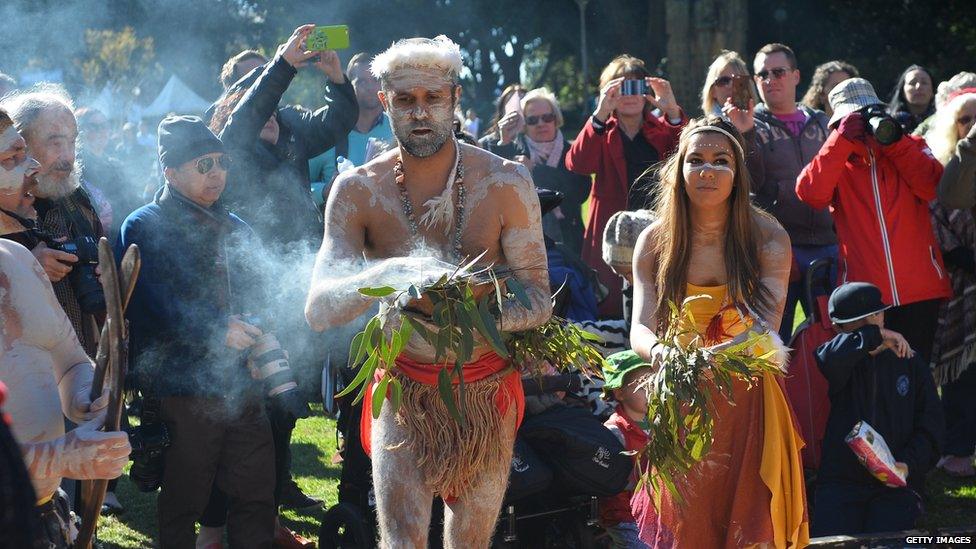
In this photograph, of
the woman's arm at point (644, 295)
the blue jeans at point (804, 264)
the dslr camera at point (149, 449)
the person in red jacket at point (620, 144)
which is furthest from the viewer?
the person in red jacket at point (620, 144)

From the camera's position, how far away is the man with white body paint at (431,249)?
3.66 m

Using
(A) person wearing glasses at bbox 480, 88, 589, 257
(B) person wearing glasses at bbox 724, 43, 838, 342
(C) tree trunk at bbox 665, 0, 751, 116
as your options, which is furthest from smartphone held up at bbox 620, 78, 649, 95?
(C) tree trunk at bbox 665, 0, 751, 116

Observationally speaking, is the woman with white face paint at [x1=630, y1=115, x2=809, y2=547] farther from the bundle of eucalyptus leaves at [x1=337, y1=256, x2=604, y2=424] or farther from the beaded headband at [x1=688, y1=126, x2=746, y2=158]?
Answer: the bundle of eucalyptus leaves at [x1=337, y1=256, x2=604, y2=424]

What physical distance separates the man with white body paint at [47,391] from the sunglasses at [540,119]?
5193 millimetres

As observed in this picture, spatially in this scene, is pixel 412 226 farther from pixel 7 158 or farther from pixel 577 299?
pixel 577 299

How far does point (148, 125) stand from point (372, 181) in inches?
629

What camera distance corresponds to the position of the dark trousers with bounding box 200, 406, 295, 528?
519 centimetres

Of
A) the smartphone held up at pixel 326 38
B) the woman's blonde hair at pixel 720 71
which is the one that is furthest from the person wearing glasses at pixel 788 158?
the smartphone held up at pixel 326 38

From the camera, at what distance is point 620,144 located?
6.93 meters

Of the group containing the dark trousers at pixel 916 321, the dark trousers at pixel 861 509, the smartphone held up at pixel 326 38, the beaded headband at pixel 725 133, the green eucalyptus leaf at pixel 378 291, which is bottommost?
the dark trousers at pixel 861 509

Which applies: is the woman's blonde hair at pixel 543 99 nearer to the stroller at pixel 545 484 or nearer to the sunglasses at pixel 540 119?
the sunglasses at pixel 540 119

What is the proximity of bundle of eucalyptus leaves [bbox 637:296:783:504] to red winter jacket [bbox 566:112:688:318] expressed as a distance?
2.61 metres

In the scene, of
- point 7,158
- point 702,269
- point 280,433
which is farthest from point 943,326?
point 7,158

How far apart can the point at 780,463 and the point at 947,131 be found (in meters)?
3.31
